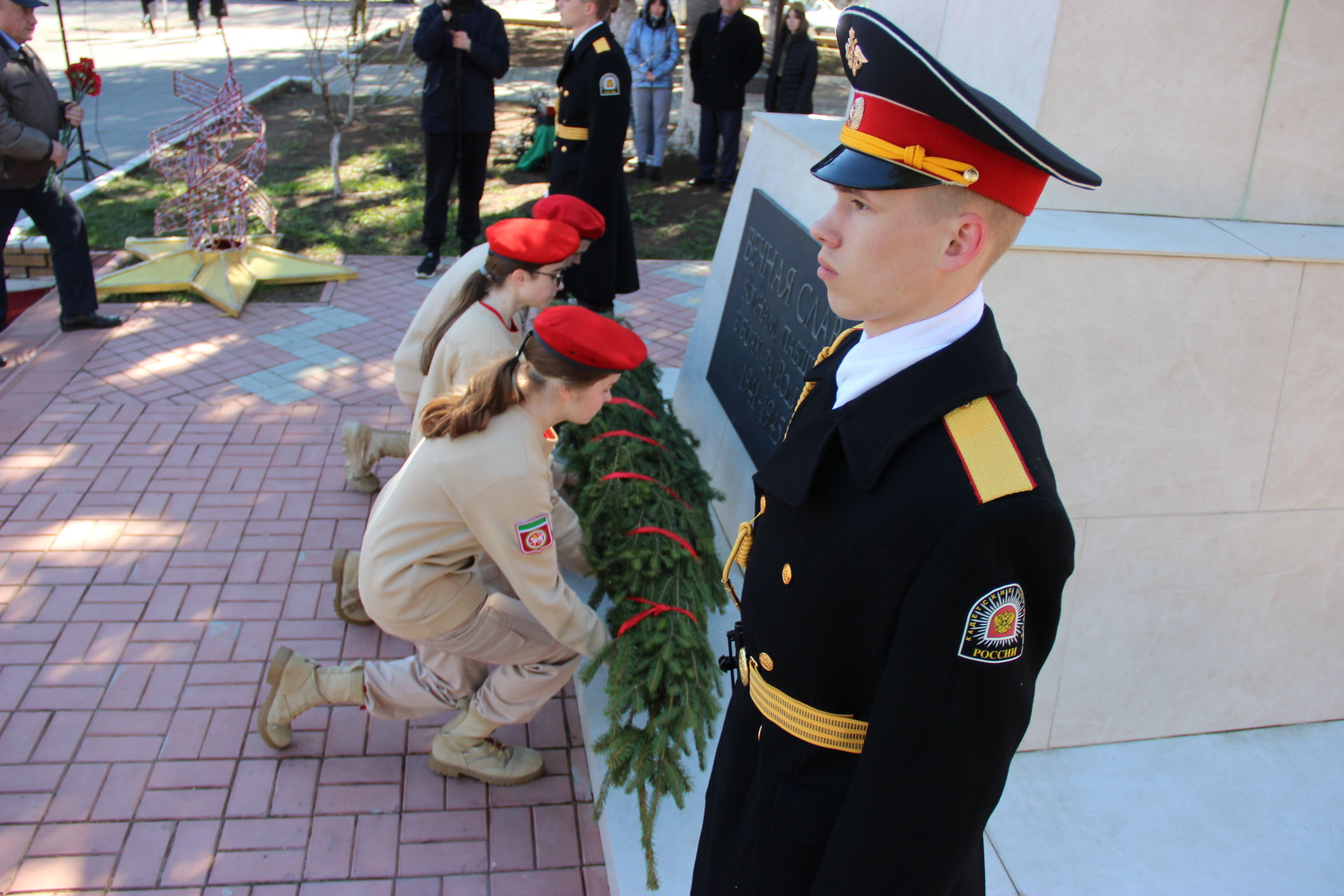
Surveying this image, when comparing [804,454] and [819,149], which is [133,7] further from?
[804,454]

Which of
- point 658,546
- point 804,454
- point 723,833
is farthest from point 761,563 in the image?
point 658,546

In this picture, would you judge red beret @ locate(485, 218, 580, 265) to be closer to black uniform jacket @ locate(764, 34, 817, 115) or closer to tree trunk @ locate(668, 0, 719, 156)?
black uniform jacket @ locate(764, 34, 817, 115)

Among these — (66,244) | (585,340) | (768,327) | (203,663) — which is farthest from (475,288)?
(66,244)

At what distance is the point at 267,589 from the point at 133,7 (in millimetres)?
22177

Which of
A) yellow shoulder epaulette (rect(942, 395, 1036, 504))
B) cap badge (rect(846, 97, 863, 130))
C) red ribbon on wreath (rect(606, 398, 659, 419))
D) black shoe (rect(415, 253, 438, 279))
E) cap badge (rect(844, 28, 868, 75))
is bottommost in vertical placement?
black shoe (rect(415, 253, 438, 279))

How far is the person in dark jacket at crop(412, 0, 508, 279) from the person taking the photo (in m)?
6.75

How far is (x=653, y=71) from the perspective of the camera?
31.8 feet

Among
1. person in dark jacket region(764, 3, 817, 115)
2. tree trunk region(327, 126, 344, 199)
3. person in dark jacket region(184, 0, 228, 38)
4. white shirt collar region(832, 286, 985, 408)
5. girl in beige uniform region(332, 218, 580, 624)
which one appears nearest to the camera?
white shirt collar region(832, 286, 985, 408)

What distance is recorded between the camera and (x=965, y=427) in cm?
128

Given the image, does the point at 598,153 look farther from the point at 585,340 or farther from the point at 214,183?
the point at 585,340

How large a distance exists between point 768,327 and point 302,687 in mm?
2009

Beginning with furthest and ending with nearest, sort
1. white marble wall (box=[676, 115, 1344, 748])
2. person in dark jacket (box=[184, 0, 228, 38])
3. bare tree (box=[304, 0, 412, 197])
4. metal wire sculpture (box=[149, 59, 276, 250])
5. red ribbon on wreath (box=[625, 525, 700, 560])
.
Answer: person in dark jacket (box=[184, 0, 228, 38]) → bare tree (box=[304, 0, 412, 197]) → metal wire sculpture (box=[149, 59, 276, 250]) → red ribbon on wreath (box=[625, 525, 700, 560]) → white marble wall (box=[676, 115, 1344, 748])

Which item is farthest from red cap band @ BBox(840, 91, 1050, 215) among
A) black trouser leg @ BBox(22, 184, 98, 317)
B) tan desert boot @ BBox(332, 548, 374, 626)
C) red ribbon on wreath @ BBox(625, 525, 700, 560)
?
black trouser leg @ BBox(22, 184, 98, 317)

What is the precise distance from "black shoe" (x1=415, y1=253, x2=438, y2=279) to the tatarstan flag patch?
5095 mm
